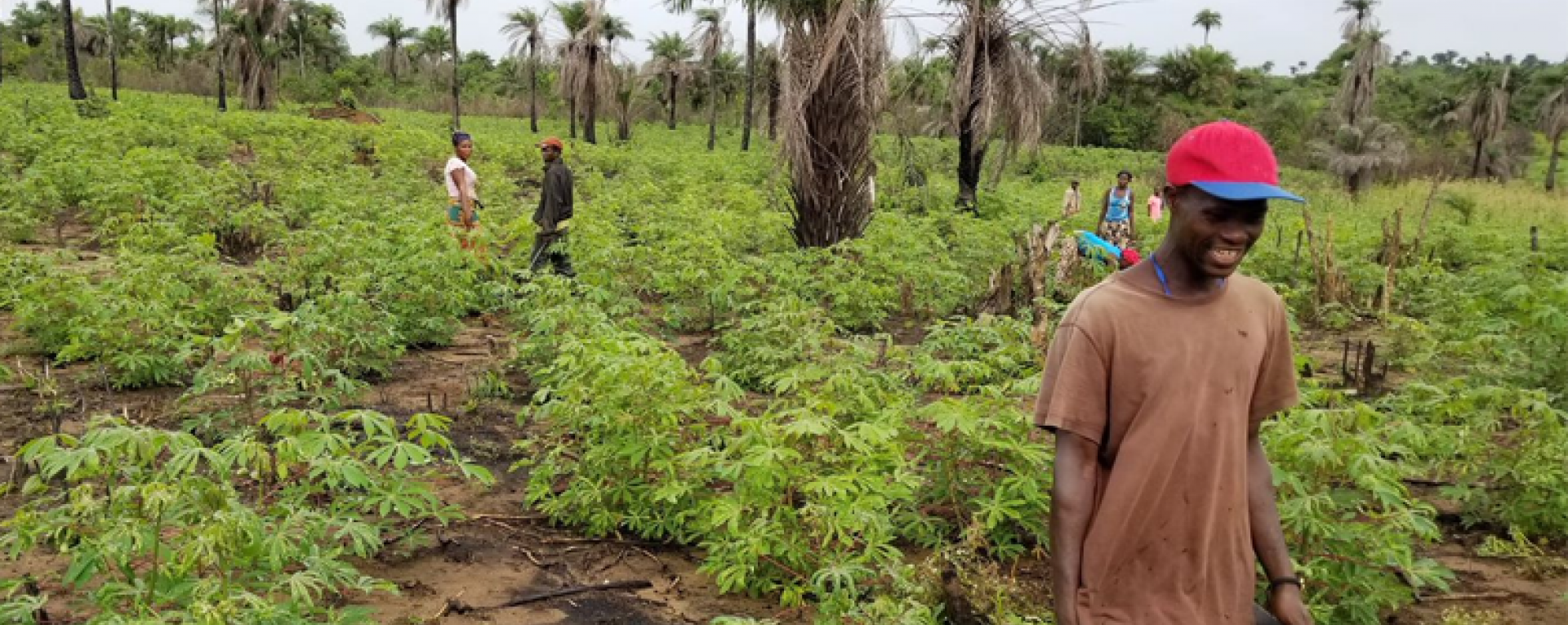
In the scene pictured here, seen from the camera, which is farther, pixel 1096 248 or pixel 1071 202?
pixel 1071 202

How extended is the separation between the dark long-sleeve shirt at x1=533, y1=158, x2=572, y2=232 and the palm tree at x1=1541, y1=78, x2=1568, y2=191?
127 ft

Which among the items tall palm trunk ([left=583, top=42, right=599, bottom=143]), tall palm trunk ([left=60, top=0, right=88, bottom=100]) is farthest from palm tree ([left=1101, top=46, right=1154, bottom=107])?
tall palm trunk ([left=60, top=0, right=88, bottom=100])

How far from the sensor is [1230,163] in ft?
5.58

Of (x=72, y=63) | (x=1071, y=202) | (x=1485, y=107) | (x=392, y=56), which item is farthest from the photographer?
(x=392, y=56)

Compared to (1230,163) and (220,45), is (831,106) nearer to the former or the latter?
(1230,163)

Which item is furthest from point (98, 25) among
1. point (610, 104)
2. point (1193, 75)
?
point (1193, 75)

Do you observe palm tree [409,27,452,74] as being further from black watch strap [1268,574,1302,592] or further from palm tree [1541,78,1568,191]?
black watch strap [1268,574,1302,592]

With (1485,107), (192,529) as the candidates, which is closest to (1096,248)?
(192,529)

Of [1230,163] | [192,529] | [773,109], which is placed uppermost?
[773,109]

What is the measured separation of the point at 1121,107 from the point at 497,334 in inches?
1629

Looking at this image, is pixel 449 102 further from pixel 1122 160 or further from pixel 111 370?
pixel 111 370

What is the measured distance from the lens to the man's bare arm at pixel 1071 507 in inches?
70.3

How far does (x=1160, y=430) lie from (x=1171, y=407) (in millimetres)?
44

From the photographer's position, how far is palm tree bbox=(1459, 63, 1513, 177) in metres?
36.6
